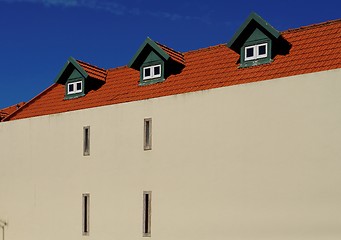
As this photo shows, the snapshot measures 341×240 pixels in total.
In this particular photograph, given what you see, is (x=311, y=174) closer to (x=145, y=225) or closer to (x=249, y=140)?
(x=249, y=140)

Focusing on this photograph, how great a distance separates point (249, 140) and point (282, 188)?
5.95 feet

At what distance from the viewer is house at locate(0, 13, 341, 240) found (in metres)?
16.8

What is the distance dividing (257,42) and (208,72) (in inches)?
83.3

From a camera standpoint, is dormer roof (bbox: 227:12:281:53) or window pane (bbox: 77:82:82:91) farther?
window pane (bbox: 77:82:82:91)

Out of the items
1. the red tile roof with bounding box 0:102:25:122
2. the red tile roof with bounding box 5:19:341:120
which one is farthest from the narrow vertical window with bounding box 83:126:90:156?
the red tile roof with bounding box 0:102:25:122

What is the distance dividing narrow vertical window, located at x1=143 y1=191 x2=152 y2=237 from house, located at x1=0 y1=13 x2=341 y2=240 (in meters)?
0.04

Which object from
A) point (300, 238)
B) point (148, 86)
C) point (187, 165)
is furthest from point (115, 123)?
point (300, 238)

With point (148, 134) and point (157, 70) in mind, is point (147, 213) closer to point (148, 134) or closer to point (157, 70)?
point (148, 134)

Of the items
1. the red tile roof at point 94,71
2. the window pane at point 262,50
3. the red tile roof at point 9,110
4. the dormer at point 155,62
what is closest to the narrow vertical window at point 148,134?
the dormer at point 155,62

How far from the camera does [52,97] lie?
2648 centimetres

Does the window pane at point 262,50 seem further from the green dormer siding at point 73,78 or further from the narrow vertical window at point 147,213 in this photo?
the green dormer siding at point 73,78

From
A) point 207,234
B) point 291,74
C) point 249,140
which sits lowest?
point 207,234

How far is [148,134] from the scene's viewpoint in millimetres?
20609

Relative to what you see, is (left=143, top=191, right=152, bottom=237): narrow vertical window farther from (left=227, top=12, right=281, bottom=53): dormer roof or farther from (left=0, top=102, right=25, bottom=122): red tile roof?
(left=0, top=102, right=25, bottom=122): red tile roof
